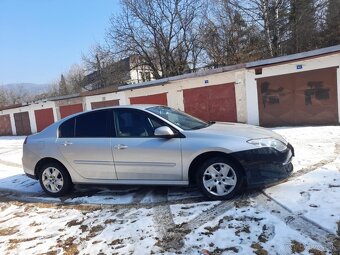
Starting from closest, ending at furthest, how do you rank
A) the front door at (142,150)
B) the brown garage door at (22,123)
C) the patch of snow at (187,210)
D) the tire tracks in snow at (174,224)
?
the tire tracks in snow at (174,224) → the patch of snow at (187,210) → the front door at (142,150) → the brown garage door at (22,123)

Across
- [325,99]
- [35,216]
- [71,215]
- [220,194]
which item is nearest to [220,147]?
[220,194]

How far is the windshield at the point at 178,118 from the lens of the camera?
207 inches

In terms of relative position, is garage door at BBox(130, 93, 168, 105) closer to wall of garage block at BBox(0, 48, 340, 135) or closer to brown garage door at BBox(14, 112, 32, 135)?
wall of garage block at BBox(0, 48, 340, 135)

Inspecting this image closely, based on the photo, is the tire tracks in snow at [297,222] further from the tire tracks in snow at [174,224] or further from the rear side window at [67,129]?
the rear side window at [67,129]

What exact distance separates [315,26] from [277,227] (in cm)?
2517

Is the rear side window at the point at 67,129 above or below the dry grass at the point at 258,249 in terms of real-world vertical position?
above

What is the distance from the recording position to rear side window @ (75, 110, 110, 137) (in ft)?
18.2

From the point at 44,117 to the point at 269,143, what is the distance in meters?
24.0

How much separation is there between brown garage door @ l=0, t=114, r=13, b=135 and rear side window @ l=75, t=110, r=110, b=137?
2644 cm

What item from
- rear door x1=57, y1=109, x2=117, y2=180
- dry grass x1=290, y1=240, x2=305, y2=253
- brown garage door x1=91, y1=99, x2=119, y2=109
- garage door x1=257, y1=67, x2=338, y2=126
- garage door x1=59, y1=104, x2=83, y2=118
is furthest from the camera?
garage door x1=59, y1=104, x2=83, y2=118

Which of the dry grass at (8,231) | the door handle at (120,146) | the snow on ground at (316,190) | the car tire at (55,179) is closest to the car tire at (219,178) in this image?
the snow on ground at (316,190)

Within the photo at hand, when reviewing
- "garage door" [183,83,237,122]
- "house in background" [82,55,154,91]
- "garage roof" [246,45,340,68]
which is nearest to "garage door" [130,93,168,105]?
"garage door" [183,83,237,122]

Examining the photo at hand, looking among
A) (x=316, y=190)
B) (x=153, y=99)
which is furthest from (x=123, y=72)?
(x=316, y=190)

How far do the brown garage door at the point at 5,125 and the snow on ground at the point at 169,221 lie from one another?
25.8 metres
